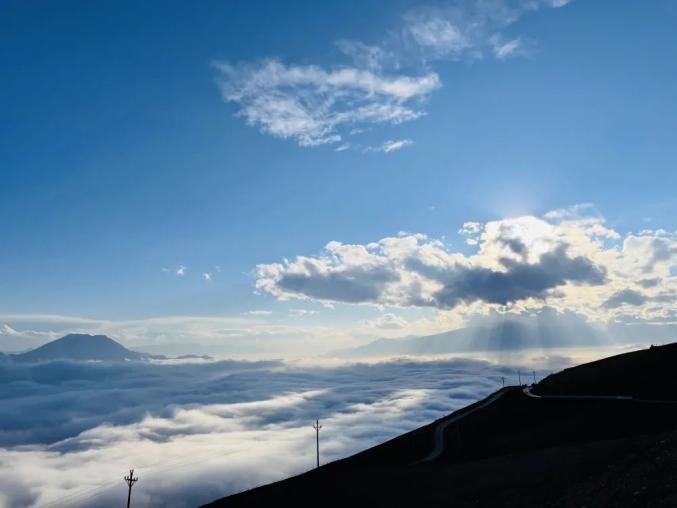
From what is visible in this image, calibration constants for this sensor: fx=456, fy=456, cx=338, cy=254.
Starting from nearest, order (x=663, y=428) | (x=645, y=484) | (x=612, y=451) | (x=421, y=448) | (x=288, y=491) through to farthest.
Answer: (x=645, y=484)
(x=612, y=451)
(x=288, y=491)
(x=663, y=428)
(x=421, y=448)

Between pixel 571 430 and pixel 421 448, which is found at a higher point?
pixel 571 430

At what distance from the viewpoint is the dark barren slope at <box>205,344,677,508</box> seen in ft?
84.2

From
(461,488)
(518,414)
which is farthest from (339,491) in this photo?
(518,414)

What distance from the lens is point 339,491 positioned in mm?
45312

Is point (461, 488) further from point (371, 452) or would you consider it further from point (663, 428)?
point (371, 452)

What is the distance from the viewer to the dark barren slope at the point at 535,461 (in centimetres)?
2567

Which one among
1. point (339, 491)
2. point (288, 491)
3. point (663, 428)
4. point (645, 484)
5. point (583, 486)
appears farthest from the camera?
point (663, 428)

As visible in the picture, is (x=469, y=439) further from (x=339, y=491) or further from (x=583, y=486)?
(x=583, y=486)

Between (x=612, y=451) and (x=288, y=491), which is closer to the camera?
(x=612, y=451)

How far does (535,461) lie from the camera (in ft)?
138

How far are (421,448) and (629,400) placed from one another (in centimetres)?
3789

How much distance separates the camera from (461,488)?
38062 mm

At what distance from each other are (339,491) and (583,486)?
25557 mm

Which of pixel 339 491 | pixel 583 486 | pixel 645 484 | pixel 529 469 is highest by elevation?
pixel 645 484
